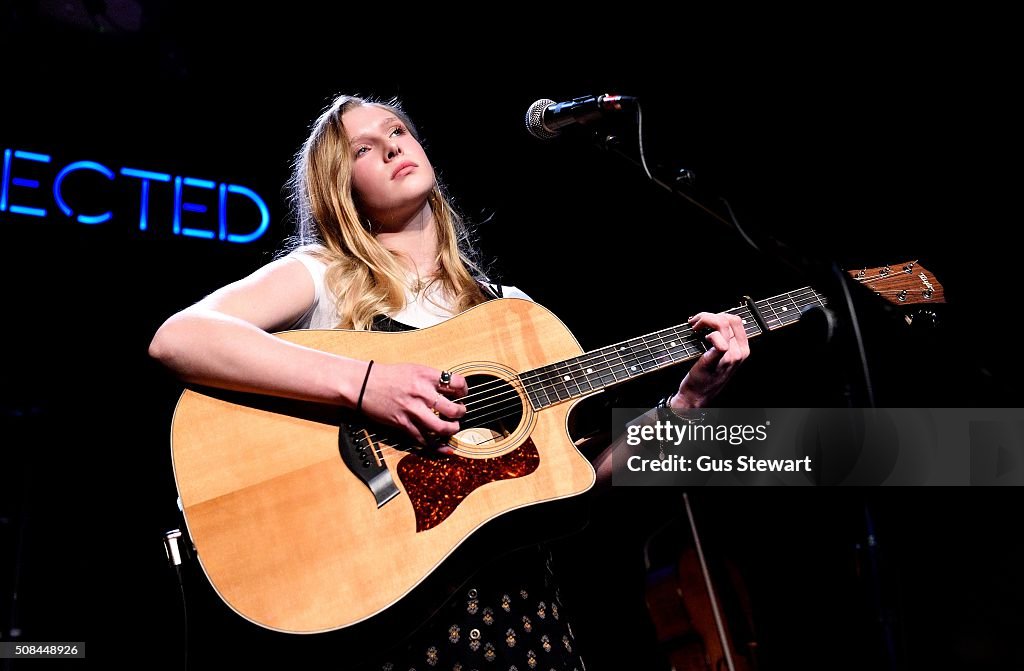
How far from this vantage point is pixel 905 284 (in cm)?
221

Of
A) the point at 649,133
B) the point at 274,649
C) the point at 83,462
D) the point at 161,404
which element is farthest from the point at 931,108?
the point at 83,462

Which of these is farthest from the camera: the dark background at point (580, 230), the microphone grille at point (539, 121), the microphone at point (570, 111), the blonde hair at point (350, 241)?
the dark background at point (580, 230)

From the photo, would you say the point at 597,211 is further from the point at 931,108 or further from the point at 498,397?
the point at 498,397

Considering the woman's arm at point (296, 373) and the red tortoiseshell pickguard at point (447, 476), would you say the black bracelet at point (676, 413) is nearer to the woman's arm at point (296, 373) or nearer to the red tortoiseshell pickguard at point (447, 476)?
the red tortoiseshell pickguard at point (447, 476)

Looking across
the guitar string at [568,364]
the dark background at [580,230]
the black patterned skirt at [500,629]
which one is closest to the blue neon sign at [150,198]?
the dark background at [580,230]

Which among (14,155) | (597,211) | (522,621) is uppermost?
(14,155)

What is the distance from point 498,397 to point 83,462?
292 centimetres

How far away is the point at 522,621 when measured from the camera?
1771 millimetres

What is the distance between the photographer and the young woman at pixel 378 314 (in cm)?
176

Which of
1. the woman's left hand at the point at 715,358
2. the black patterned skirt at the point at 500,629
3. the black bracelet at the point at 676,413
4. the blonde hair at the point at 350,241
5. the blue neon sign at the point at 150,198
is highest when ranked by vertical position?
the blue neon sign at the point at 150,198

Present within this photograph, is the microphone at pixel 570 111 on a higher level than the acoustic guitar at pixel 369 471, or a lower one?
higher

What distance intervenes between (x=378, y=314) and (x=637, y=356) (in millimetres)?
728

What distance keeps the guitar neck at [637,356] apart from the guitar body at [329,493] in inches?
2.1

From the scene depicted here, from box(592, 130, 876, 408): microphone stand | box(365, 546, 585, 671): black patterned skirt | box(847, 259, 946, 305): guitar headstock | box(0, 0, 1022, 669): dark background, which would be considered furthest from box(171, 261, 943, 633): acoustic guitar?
box(847, 259, 946, 305): guitar headstock
